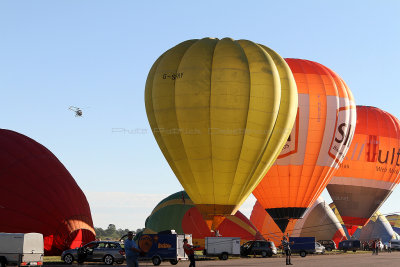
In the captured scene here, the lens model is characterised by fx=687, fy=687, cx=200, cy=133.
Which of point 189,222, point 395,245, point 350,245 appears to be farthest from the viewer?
point 395,245

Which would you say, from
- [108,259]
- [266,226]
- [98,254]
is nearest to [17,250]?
[98,254]

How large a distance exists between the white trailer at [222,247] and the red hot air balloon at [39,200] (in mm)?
7891

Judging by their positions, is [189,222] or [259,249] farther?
[189,222]

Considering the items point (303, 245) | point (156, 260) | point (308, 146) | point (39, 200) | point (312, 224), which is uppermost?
point (308, 146)

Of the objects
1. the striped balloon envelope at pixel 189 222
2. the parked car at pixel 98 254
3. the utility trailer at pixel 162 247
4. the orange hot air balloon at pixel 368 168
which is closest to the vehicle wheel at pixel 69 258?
the parked car at pixel 98 254

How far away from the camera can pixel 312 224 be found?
68062 millimetres

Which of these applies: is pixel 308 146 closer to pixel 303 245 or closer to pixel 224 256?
pixel 303 245

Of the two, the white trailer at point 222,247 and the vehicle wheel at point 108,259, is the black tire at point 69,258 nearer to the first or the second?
the vehicle wheel at point 108,259

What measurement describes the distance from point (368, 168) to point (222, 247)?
74.6 ft

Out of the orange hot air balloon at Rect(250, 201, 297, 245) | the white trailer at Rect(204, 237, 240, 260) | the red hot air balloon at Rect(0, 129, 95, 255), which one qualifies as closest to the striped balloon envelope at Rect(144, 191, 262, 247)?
the white trailer at Rect(204, 237, 240, 260)

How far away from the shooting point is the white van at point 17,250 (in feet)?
108

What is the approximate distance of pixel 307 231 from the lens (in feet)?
221

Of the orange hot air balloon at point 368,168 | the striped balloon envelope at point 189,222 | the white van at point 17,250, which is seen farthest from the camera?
the orange hot air balloon at point 368,168

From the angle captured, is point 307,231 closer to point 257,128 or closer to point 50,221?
point 257,128
